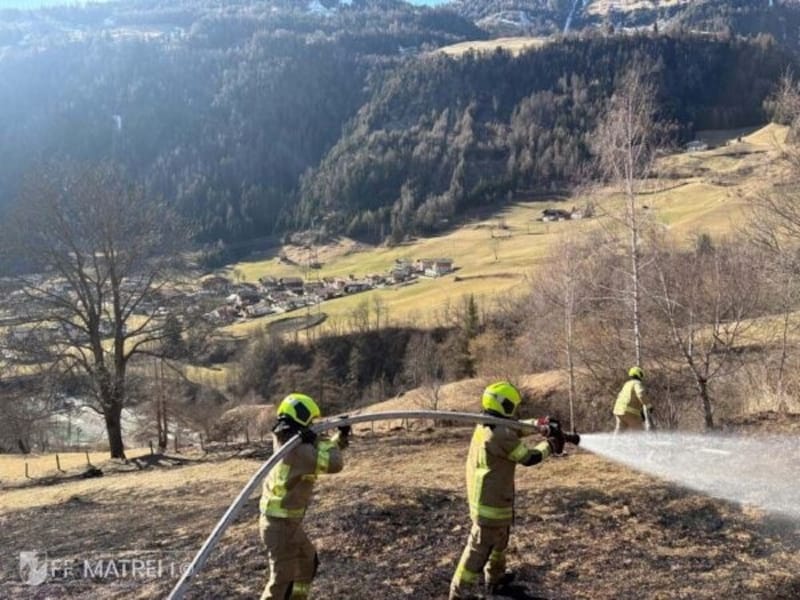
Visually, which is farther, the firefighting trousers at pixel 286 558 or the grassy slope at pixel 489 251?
the grassy slope at pixel 489 251

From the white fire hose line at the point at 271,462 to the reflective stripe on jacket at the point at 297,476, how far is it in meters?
0.23

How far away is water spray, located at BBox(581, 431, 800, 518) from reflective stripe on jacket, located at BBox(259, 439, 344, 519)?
637 centimetres

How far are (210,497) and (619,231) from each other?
13462 millimetres

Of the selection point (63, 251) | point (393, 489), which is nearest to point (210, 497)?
point (393, 489)

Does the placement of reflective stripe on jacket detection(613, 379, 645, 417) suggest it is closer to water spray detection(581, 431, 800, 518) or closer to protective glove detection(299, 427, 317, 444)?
water spray detection(581, 431, 800, 518)

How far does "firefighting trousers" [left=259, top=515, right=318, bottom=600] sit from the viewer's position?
740 cm

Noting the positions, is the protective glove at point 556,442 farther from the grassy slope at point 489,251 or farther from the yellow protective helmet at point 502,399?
the grassy slope at point 489,251

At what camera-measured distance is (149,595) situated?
31.1 ft

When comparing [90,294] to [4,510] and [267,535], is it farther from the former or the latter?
[267,535]

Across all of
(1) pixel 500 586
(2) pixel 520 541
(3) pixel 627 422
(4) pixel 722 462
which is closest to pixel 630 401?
(3) pixel 627 422

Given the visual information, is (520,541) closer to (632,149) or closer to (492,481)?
(492,481)

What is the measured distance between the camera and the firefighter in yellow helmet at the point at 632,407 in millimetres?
14148

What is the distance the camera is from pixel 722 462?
1338 cm

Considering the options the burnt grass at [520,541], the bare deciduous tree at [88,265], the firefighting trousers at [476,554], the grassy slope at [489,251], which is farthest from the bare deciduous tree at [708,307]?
the bare deciduous tree at [88,265]
